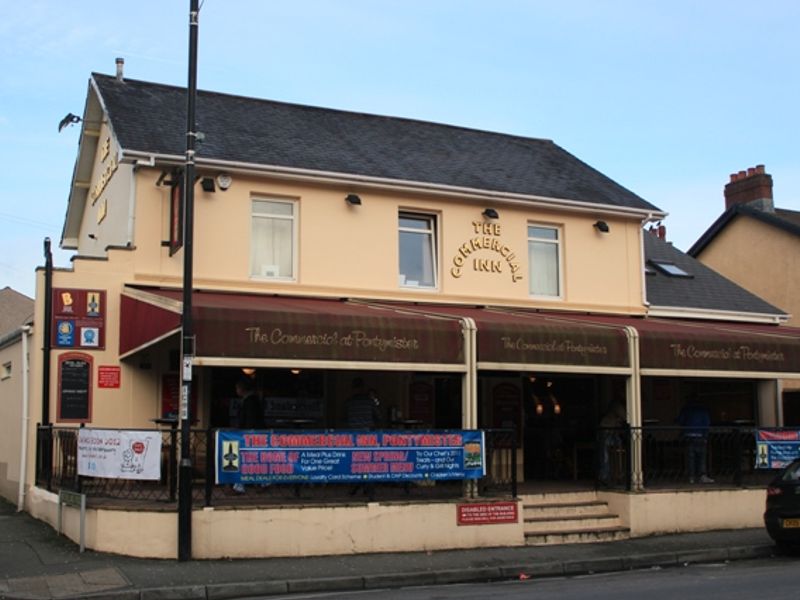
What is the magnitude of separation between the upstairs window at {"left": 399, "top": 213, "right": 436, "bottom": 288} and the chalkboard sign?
5684mm

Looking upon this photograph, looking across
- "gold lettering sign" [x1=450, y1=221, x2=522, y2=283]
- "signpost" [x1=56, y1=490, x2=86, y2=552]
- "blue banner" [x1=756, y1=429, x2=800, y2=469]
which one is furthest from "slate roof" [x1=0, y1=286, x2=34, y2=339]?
"blue banner" [x1=756, y1=429, x2=800, y2=469]

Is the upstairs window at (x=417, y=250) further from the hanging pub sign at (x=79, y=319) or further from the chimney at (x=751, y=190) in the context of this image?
the chimney at (x=751, y=190)

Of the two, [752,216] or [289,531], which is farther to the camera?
[752,216]

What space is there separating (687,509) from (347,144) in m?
8.93

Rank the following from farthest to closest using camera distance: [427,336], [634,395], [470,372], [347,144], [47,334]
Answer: [347,144] < [634,395] < [47,334] < [470,372] < [427,336]

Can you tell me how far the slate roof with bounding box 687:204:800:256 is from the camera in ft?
84.7

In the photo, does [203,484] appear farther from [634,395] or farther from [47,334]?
[634,395]

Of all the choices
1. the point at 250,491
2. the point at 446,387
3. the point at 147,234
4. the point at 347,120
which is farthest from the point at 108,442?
the point at 347,120

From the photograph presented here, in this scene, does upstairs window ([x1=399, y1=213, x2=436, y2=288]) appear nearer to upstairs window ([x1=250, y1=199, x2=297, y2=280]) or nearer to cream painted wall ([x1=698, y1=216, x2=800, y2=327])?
upstairs window ([x1=250, y1=199, x2=297, y2=280])

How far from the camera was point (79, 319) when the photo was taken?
1483 centimetres

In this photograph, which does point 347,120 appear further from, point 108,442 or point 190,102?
point 108,442

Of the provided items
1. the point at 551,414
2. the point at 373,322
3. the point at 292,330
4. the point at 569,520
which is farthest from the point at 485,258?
the point at 292,330

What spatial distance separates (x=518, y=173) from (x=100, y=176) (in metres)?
8.26

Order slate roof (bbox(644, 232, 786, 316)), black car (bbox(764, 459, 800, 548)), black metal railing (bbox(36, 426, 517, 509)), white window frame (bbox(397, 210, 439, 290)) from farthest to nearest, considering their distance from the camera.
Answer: slate roof (bbox(644, 232, 786, 316)) → white window frame (bbox(397, 210, 439, 290)) → black car (bbox(764, 459, 800, 548)) → black metal railing (bbox(36, 426, 517, 509))
